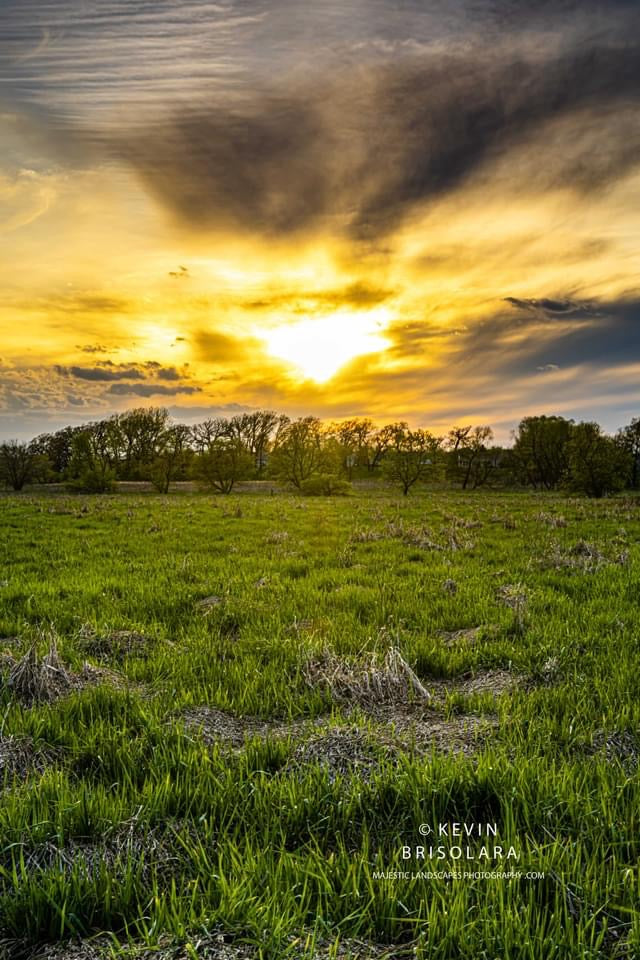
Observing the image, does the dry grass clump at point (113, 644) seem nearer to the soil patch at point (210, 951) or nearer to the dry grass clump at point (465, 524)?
the soil patch at point (210, 951)

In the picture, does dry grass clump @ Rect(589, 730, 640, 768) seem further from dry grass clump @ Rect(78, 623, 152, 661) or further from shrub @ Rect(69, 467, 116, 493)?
shrub @ Rect(69, 467, 116, 493)

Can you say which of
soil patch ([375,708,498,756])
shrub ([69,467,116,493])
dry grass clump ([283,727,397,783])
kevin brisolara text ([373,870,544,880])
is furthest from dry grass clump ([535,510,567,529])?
shrub ([69,467,116,493])

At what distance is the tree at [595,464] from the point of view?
169 feet

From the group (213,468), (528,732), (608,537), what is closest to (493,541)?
(608,537)

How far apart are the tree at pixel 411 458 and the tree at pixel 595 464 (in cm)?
1605

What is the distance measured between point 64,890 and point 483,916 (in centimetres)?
209

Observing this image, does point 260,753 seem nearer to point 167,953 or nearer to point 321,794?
point 321,794

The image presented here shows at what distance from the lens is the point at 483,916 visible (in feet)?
7.60

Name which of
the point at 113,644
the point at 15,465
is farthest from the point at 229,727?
the point at 15,465

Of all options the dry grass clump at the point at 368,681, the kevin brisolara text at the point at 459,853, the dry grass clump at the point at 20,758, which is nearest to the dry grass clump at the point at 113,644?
the dry grass clump at the point at 20,758

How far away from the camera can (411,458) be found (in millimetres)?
60375

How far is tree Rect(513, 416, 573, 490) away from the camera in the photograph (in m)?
83.9

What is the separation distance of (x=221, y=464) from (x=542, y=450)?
182ft

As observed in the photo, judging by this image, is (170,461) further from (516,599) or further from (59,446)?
(516,599)
